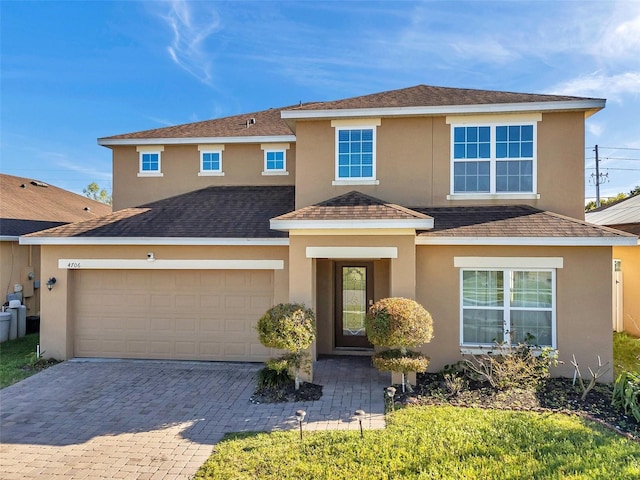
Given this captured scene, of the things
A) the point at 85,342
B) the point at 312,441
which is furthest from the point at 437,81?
the point at 85,342

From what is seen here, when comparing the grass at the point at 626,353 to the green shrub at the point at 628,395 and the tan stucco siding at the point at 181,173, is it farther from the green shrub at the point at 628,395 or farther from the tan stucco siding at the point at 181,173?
the tan stucco siding at the point at 181,173

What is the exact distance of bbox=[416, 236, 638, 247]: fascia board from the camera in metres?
7.82

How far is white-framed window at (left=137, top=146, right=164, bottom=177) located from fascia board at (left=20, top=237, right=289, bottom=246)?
14.8ft

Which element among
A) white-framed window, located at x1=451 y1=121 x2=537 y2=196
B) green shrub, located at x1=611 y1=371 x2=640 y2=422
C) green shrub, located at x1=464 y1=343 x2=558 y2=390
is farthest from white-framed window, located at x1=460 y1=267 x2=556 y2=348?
white-framed window, located at x1=451 y1=121 x2=537 y2=196

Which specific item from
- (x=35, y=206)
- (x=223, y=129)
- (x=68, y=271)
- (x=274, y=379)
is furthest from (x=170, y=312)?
(x=35, y=206)

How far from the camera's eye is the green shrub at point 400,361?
7219 mm

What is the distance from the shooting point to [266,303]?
9.62 m

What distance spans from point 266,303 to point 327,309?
183 cm

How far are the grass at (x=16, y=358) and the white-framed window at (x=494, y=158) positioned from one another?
11.9m

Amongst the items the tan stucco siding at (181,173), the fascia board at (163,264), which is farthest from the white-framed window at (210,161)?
the fascia board at (163,264)

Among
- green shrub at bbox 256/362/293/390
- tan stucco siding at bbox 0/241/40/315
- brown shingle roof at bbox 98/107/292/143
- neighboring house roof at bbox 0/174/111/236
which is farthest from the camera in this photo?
neighboring house roof at bbox 0/174/111/236

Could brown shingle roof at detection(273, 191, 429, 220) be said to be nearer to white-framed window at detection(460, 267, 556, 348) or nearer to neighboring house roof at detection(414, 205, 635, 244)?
neighboring house roof at detection(414, 205, 635, 244)

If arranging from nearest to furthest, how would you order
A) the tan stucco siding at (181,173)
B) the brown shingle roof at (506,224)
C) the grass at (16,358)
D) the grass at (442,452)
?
1. the grass at (442,452)
2. the brown shingle roof at (506,224)
3. the grass at (16,358)
4. the tan stucco siding at (181,173)

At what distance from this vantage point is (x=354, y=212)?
26.9ft
